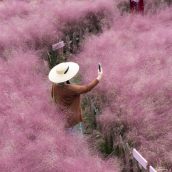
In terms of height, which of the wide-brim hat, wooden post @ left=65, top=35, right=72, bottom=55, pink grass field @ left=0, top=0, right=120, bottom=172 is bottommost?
wooden post @ left=65, top=35, right=72, bottom=55

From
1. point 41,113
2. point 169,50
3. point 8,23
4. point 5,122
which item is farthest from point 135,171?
point 8,23

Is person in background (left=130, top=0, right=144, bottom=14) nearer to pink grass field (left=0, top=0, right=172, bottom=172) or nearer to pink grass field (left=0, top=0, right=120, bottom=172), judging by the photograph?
pink grass field (left=0, top=0, right=172, bottom=172)

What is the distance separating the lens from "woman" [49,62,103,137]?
203 cm

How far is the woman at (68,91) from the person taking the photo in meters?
2.03

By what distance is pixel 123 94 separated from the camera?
2586 millimetres

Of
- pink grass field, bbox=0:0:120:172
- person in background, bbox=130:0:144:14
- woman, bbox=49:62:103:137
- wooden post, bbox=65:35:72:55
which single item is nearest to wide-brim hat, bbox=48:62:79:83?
woman, bbox=49:62:103:137

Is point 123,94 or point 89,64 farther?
point 89,64

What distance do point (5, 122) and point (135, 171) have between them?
1590mm

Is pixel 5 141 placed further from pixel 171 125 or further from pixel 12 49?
pixel 12 49

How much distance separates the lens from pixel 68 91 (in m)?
2.04

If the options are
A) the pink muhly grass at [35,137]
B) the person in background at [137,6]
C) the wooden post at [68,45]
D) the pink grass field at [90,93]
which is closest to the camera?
the pink muhly grass at [35,137]

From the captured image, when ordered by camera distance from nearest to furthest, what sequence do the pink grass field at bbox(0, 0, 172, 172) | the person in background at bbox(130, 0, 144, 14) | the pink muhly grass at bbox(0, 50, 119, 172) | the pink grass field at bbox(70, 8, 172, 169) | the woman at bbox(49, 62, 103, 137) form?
the pink muhly grass at bbox(0, 50, 119, 172), the pink grass field at bbox(0, 0, 172, 172), the woman at bbox(49, 62, 103, 137), the pink grass field at bbox(70, 8, 172, 169), the person in background at bbox(130, 0, 144, 14)

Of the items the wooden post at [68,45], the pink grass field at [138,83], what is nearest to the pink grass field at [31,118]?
the wooden post at [68,45]

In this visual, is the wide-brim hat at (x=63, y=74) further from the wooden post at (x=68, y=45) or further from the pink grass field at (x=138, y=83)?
the wooden post at (x=68, y=45)
